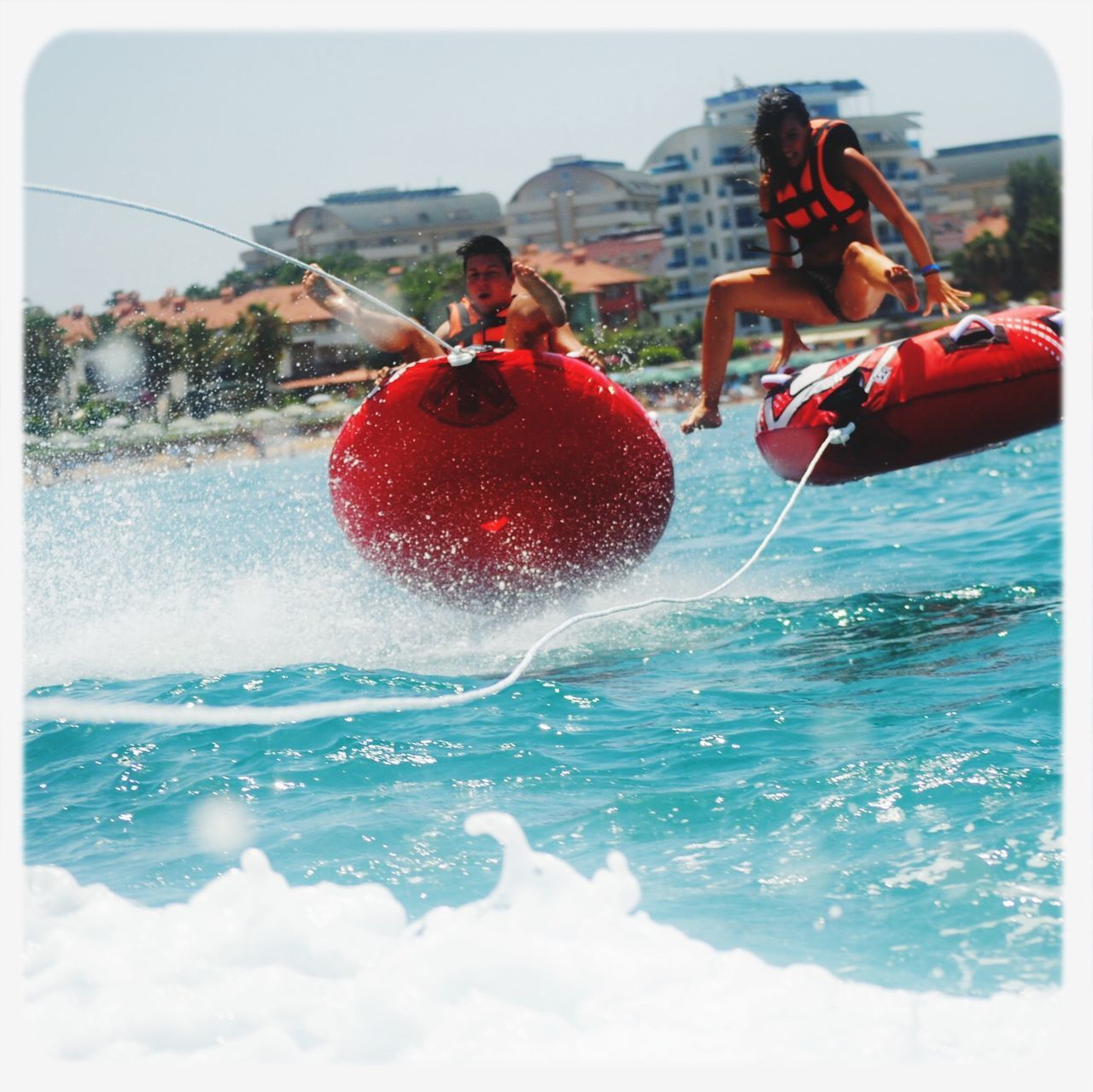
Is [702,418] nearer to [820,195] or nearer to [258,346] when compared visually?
[820,195]

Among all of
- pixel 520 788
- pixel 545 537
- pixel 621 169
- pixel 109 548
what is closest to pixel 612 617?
pixel 545 537

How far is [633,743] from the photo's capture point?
3.88m

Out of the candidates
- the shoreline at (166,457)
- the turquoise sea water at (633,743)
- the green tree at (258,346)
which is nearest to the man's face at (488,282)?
the turquoise sea water at (633,743)

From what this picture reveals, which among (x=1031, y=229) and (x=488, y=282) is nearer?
(x=488, y=282)

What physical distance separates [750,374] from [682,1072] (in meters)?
27.8

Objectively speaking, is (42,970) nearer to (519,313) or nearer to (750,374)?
(519,313)

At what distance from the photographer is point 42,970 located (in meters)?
2.52

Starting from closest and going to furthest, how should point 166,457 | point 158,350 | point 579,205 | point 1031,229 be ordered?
point 158,350, point 166,457, point 1031,229, point 579,205

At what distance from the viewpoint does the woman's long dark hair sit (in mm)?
4840

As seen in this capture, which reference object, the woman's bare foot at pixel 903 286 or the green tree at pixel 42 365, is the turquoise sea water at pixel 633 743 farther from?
the green tree at pixel 42 365

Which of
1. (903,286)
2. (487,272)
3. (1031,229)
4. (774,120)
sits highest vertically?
(1031,229)

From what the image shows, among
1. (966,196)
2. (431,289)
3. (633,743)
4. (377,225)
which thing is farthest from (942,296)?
(966,196)

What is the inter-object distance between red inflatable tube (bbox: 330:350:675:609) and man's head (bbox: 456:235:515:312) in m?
0.43

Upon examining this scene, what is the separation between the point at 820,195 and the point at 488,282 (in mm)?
1265
